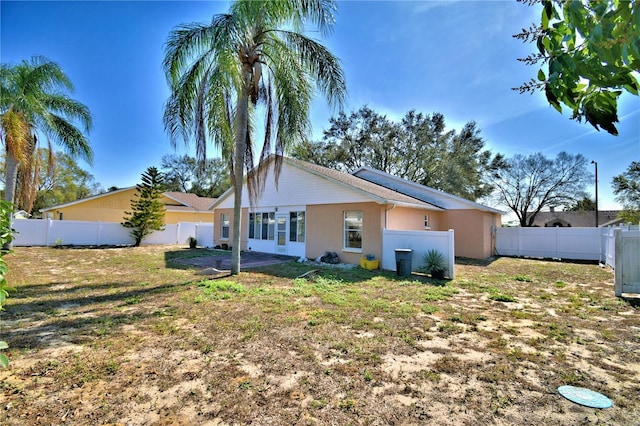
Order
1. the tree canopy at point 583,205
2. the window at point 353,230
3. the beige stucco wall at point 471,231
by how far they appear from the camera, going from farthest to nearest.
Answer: the tree canopy at point 583,205
the beige stucco wall at point 471,231
the window at point 353,230

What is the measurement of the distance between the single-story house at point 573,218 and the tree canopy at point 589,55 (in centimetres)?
3983

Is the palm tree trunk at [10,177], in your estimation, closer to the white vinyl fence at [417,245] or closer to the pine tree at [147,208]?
the pine tree at [147,208]

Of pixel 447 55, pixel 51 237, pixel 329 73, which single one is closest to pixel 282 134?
pixel 329 73

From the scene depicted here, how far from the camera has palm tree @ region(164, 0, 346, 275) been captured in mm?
8227

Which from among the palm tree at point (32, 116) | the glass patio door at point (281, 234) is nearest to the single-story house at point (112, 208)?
the palm tree at point (32, 116)

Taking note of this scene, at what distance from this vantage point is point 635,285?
690cm

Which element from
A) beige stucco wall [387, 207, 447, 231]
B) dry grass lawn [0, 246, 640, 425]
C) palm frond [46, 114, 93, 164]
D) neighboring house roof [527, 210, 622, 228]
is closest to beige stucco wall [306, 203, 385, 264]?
beige stucco wall [387, 207, 447, 231]

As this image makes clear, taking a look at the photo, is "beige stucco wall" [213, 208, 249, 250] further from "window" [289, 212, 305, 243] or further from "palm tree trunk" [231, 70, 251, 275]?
"palm tree trunk" [231, 70, 251, 275]

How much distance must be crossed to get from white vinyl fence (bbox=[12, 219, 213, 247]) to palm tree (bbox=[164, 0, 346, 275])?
11884mm

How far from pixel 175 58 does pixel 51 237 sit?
661 inches

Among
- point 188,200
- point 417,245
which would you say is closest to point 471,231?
point 417,245

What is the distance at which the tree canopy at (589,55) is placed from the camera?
111 centimetres

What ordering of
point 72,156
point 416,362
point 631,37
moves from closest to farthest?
point 631,37 → point 416,362 → point 72,156

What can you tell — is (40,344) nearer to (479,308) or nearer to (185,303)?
(185,303)
